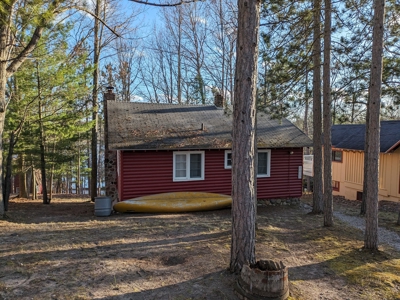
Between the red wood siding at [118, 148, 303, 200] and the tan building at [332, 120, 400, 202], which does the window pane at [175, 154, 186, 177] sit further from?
the tan building at [332, 120, 400, 202]

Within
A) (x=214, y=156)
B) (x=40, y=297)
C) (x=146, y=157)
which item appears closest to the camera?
(x=40, y=297)

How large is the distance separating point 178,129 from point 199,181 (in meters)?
2.22

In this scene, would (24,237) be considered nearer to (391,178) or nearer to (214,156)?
→ (214,156)

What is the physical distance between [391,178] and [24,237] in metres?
15.4

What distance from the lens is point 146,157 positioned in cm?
999

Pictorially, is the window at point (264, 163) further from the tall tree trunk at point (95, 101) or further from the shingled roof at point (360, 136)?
the tall tree trunk at point (95, 101)

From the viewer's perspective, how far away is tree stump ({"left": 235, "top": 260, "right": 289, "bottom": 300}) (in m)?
3.58

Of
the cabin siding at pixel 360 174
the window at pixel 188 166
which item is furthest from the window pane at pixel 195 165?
the cabin siding at pixel 360 174

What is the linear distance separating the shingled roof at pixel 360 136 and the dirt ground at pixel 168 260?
8.06 metres

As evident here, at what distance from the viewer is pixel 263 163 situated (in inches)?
448

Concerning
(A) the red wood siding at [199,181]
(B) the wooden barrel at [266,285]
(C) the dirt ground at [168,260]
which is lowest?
(C) the dirt ground at [168,260]

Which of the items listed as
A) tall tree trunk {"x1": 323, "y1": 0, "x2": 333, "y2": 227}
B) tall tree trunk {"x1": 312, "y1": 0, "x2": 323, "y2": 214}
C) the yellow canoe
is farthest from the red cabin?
tall tree trunk {"x1": 323, "y1": 0, "x2": 333, "y2": 227}

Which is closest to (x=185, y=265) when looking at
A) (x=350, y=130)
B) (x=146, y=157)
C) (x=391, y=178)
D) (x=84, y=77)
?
(x=146, y=157)

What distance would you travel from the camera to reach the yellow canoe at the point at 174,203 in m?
9.46
